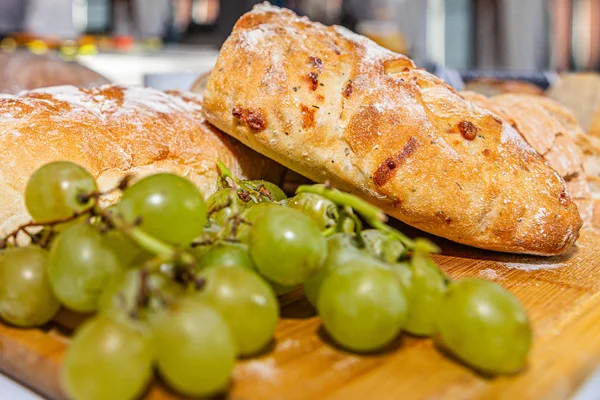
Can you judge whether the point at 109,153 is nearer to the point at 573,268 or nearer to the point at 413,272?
the point at 413,272

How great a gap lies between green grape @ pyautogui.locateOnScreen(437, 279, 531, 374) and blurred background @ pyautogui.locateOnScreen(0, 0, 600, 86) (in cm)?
341

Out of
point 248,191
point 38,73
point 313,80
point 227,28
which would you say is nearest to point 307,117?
point 313,80

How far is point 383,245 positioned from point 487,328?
18 cm

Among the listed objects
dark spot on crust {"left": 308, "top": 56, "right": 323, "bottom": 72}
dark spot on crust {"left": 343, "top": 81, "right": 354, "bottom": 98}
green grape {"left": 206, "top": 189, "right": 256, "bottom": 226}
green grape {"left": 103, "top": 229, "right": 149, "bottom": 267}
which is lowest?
green grape {"left": 206, "top": 189, "right": 256, "bottom": 226}

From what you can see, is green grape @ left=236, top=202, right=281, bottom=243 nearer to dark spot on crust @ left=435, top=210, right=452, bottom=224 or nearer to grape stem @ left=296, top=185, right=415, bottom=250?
grape stem @ left=296, top=185, right=415, bottom=250

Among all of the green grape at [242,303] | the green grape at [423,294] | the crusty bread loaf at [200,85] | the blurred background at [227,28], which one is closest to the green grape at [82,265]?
the green grape at [242,303]

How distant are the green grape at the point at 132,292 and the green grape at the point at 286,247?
0.11 metres

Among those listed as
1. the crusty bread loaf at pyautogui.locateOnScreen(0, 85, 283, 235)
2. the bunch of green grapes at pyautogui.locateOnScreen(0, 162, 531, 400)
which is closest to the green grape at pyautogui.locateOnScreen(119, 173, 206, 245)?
the bunch of green grapes at pyautogui.locateOnScreen(0, 162, 531, 400)

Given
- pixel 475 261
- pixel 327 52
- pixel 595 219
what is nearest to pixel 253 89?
pixel 327 52

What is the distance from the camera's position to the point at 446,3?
6.19m

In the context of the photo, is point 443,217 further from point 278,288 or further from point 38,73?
point 38,73

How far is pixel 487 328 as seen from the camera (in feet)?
1.96

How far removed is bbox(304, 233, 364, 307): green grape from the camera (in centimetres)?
71

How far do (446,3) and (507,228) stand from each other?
5.67 m
